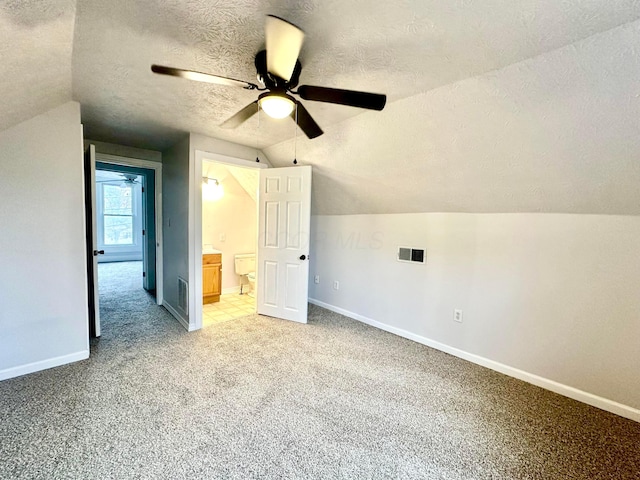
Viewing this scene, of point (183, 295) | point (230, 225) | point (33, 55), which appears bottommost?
point (183, 295)

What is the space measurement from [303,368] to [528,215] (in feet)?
7.90

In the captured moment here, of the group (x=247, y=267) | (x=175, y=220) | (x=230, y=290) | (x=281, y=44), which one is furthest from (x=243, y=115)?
(x=230, y=290)

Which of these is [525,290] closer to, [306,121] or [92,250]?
[306,121]

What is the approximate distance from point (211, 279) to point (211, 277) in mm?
31

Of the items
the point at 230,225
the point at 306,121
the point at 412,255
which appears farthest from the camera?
the point at 230,225

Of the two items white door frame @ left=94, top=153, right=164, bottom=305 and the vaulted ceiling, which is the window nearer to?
white door frame @ left=94, top=153, right=164, bottom=305

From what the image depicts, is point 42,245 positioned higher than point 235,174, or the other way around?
point 235,174

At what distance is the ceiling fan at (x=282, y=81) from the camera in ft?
3.81

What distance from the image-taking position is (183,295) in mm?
3408

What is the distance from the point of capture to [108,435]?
1.67 m

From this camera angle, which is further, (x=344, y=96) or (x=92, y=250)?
(x=92, y=250)

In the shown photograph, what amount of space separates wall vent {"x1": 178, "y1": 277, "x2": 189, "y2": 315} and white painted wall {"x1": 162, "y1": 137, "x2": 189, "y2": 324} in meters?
0.05

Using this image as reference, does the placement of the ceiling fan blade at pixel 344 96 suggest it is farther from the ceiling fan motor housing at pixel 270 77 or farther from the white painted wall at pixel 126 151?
the white painted wall at pixel 126 151

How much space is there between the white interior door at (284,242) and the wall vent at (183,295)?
0.91m
